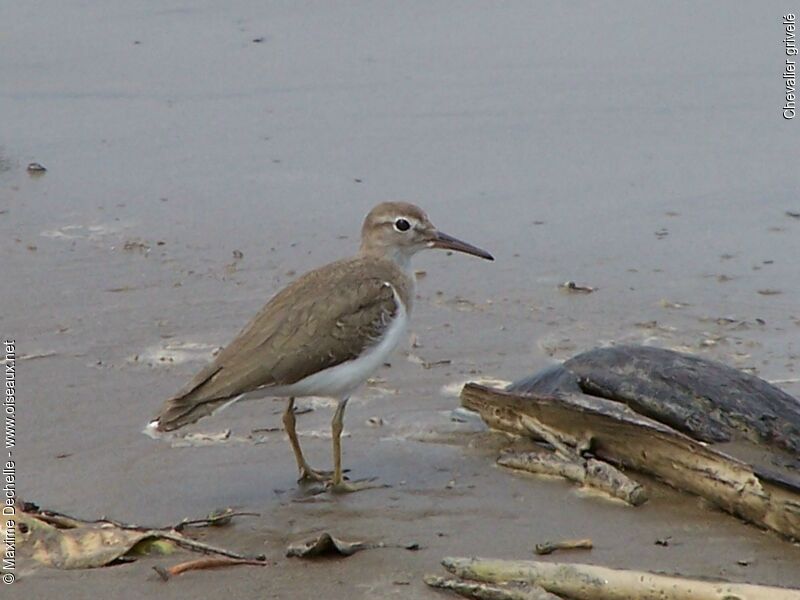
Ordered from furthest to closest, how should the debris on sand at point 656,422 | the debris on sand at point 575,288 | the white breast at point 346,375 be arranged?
the debris on sand at point 575,288
the white breast at point 346,375
the debris on sand at point 656,422

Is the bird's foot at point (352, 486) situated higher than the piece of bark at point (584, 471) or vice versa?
the piece of bark at point (584, 471)

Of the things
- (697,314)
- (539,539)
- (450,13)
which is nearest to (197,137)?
(450,13)

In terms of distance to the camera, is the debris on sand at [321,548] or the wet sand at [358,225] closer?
the debris on sand at [321,548]

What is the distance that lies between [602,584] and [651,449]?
→ 56.4 inches

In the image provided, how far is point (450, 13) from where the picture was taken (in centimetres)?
1456

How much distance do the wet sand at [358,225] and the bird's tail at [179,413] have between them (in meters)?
0.34

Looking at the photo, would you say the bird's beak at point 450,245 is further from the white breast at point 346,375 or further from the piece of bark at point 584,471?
the piece of bark at point 584,471

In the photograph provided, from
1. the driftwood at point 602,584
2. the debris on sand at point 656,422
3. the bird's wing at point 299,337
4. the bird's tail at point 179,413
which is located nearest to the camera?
the driftwood at point 602,584

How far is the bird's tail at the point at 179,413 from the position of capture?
6414 mm

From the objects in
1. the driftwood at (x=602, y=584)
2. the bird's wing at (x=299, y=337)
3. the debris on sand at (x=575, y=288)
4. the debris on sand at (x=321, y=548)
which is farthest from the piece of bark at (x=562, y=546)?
the debris on sand at (x=575, y=288)

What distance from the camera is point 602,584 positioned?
520 centimetres

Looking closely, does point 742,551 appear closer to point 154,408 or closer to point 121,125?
point 154,408

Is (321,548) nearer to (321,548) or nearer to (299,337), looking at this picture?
(321,548)

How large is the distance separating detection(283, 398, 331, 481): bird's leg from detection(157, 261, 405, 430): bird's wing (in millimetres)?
340
